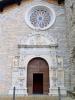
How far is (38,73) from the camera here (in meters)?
14.1

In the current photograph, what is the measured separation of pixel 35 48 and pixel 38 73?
1614 mm

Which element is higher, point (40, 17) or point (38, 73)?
point (40, 17)

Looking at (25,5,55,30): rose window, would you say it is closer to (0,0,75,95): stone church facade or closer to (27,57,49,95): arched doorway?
(0,0,75,95): stone church facade

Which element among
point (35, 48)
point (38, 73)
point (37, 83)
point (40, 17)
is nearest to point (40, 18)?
point (40, 17)

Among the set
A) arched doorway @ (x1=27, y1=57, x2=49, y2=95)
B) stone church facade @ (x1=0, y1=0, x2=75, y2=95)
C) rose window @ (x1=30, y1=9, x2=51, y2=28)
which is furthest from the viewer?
rose window @ (x1=30, y1=9, x2=51, y2=28)

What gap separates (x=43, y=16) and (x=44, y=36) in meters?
1.52

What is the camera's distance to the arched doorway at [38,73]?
13859mm

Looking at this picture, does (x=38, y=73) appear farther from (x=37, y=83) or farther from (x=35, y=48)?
(x=35, y=48)

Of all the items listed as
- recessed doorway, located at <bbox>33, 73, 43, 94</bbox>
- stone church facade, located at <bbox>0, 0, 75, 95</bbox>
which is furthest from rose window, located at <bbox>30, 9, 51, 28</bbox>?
recessed doorway, located at <bbox>33, 73, 43, 94</bbox>

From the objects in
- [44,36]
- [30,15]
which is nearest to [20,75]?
[44,36]

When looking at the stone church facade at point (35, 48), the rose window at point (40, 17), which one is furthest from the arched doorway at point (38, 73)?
the rose window at point (40, 17)

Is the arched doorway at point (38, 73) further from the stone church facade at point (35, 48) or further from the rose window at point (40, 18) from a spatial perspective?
the rose window at point (40, 18)

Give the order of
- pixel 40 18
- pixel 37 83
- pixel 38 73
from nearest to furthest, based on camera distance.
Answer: pixel 38 73 < pixel 40 18 < pixel 37 83

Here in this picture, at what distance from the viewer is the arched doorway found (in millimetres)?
13859
